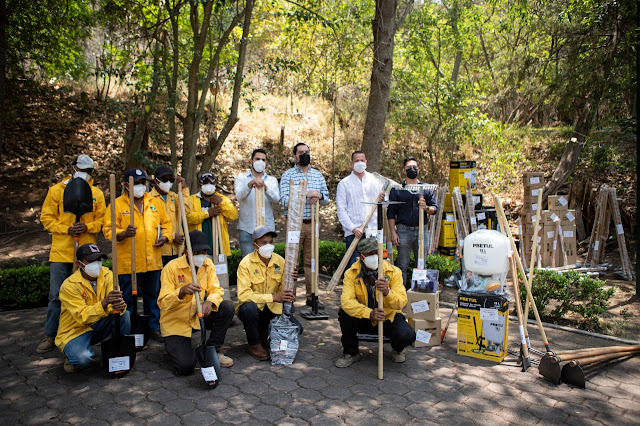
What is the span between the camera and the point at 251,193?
6531mm

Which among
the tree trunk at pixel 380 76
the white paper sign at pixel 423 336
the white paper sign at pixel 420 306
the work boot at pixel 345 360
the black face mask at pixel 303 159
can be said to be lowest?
the work boot at pixel 345 360

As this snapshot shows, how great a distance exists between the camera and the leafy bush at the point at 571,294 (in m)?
6.29

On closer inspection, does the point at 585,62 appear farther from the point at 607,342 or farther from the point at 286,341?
the point at 286,341

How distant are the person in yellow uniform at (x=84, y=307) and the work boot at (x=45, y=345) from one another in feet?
2.30

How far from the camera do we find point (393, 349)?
17.0 feet

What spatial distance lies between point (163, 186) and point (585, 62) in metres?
9.83

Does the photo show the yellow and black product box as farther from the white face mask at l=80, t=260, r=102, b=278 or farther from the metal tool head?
the white face mask at l=80, t=260, r=102, b=278

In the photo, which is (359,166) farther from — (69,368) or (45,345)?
(45,345)

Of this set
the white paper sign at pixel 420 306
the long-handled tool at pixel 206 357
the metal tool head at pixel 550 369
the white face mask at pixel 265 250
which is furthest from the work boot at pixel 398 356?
the long-handled tool at pixel 206 357

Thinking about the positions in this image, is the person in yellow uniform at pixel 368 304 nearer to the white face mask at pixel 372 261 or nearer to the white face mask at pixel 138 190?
the white face mask at pixel 372 261

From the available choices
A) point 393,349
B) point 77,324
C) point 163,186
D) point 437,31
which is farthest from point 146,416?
point 437,31

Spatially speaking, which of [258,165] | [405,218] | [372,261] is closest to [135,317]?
[258,165]

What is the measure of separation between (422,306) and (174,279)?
2694 millimetres

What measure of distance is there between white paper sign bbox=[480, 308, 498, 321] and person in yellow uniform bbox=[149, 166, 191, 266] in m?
3.52
